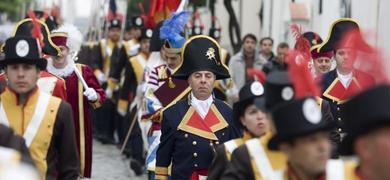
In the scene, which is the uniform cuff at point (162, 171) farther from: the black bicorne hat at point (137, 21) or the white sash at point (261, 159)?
the black bicorne hat at point (137, 21)

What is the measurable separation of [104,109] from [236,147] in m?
13.7

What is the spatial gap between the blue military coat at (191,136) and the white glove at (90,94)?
203cm

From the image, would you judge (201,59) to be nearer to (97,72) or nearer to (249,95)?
(249,95)

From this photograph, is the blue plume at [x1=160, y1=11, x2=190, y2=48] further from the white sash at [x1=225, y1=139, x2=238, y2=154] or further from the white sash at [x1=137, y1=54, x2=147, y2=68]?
the white sash at [x1=225, y1=139, x2=238, y2=154]

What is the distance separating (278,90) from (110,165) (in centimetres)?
1068

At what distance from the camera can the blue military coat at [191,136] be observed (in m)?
9.16

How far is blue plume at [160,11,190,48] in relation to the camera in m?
11.9

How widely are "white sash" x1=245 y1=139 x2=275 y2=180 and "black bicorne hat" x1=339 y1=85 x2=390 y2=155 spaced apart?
0.75 metres

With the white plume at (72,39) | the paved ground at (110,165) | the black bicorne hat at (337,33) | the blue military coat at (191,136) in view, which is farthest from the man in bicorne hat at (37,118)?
the paved ground at (110,165)

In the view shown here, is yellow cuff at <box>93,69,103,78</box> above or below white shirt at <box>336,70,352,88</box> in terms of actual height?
below

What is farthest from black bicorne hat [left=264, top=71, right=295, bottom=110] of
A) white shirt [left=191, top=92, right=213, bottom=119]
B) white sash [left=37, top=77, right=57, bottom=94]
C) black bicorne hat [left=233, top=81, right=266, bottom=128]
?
white sash [left=37, top=77, right=57, bottom=94]

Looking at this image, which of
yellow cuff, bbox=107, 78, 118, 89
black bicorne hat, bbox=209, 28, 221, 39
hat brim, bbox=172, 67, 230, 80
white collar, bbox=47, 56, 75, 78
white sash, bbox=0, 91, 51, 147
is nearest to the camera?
A: white sash, bbox=0, 91, 51, 147

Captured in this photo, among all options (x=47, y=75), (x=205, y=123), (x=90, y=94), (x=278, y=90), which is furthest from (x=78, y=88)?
(x=278, y=90)

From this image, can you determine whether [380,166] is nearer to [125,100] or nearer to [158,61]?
[158,61]
